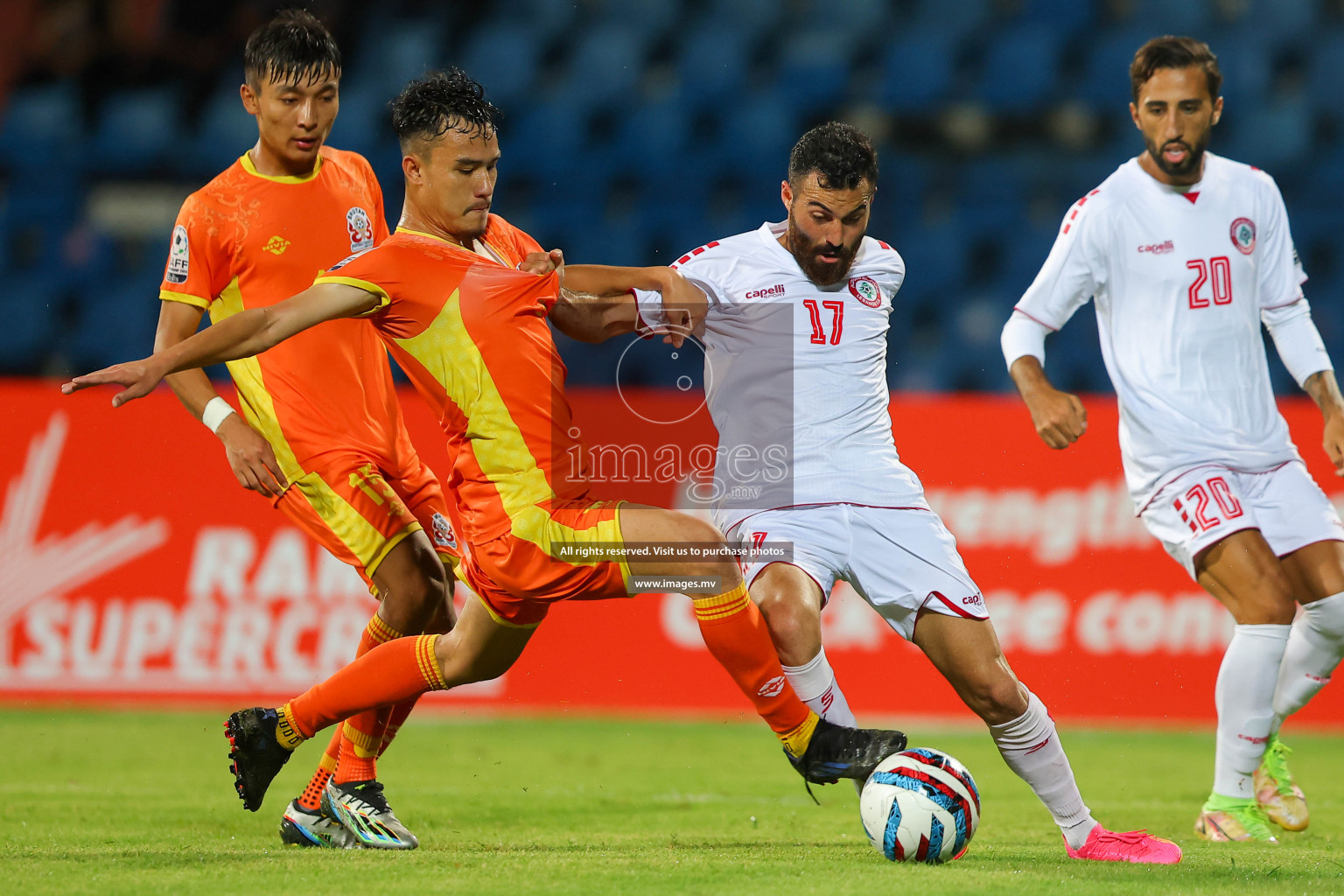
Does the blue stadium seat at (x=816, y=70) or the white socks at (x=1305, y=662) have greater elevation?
the blue stadium seat at (x=816, y=70)

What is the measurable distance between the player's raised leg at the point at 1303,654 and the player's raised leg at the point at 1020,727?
0.93m

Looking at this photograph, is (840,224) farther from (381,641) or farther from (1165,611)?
(1165,611)

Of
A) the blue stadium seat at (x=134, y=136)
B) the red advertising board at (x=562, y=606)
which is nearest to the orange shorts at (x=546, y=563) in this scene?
the red advertising board at (x=562, y=606)

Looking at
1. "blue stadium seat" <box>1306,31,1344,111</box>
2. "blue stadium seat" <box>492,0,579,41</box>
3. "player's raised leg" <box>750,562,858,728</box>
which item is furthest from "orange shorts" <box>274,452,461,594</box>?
"blue stadium seat" <box>1306,31,1344,111</box>

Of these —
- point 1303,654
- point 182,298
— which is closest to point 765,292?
point 182,298

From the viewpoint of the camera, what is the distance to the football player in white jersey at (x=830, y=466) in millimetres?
4047

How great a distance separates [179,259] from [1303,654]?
4016 millimetres

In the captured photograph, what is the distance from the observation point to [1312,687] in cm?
488

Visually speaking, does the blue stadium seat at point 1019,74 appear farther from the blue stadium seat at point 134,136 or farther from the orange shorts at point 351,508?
the orange shorts at point 351,508

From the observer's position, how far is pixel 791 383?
436 cm

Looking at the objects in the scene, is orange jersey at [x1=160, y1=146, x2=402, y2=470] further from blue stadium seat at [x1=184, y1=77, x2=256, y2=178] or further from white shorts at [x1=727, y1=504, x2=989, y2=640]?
blue stadium seat at [x1=184, y1=77, x2=256, y2=178]

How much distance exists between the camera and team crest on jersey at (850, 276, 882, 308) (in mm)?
4402

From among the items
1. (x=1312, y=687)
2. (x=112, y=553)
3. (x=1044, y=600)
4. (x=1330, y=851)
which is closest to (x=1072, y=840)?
(x=1330, y=851)

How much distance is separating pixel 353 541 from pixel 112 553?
3.69 meters
